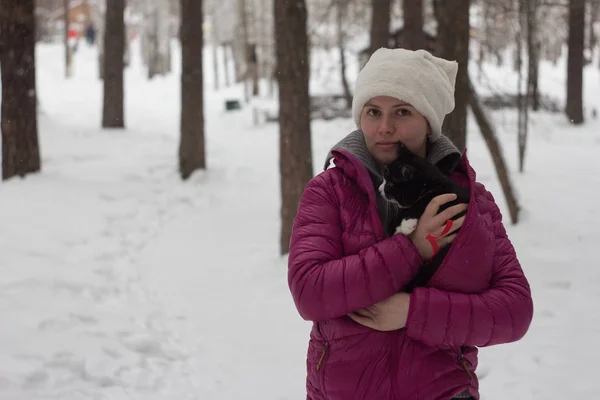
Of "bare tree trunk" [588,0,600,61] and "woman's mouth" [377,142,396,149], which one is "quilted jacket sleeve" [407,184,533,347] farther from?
"bare tree trunk" [588,0,600,61]

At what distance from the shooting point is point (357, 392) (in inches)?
78.2

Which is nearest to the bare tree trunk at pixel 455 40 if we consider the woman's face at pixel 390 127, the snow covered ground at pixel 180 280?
the snow covered ground at pixel 180 280

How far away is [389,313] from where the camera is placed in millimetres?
1933

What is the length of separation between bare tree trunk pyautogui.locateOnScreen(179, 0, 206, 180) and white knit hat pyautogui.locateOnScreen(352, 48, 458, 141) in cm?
1144

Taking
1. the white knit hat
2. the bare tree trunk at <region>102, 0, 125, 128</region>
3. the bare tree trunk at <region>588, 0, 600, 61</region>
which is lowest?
the white knit hat

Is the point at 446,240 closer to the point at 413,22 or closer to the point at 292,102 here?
the point at 292,102

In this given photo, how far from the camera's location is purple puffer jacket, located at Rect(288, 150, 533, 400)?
1913mm

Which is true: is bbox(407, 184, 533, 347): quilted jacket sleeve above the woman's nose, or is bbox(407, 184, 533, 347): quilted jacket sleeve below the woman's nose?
below

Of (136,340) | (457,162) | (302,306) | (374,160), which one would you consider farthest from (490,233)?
(136,340)

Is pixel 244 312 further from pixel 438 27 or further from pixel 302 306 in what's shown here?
pixel 302 306

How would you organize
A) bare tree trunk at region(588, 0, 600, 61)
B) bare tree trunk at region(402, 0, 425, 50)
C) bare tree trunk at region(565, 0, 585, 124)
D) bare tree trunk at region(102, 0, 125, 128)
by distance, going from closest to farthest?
bare tree trunk at region(402, 0, 425, 50) → bare tree trunk at region(588, 0, 600, 61) → bare tree trunk at region(102, 0, 125, 128) → bare tree trunk at region(565, 0, 585, 124)

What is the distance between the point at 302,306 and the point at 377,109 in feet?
2.20

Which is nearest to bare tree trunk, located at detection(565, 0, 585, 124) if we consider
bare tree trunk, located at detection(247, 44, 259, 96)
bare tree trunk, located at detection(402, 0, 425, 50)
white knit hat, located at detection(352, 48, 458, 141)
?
bare tree trunk, located at detection(402, 0, 425, 50)

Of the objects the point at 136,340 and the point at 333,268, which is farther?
the point at 136,340
